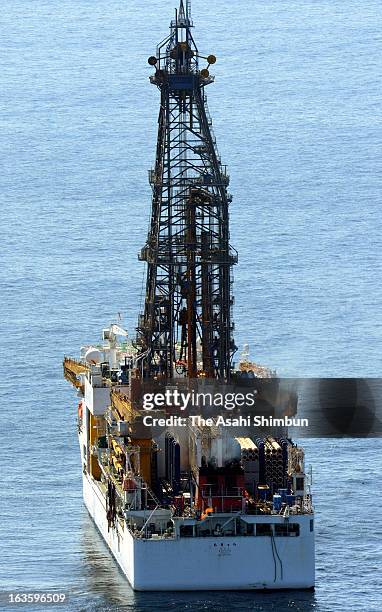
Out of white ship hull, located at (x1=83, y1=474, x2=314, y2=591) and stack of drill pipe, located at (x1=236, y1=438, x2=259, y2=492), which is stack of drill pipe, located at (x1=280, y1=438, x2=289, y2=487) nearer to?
stack of drill pipe, located at (x1=236, y1=438, x2=259, y2=492)

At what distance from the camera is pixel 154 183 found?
195 metres

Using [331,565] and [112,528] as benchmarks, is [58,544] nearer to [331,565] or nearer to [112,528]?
[112,528]

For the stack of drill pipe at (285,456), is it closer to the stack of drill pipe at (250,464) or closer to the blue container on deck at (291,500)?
the stack of drill pipe at (250,464)

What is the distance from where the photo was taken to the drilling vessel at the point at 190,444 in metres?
174

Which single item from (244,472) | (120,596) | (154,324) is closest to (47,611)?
(120,596)

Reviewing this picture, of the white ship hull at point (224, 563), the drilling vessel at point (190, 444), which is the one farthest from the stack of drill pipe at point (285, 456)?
the white ship hull at point (224, 563)

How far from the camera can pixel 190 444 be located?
614ft

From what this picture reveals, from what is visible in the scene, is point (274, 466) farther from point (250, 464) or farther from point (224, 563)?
point (224, 563)

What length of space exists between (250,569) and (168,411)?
16690 mm

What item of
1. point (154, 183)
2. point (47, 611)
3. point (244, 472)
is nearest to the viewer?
point (47, 611)

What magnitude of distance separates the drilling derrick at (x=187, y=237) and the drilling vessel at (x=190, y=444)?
0.32ft

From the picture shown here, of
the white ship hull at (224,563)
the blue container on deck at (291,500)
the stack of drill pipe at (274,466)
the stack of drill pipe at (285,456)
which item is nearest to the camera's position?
the white ship hull at (224,563)

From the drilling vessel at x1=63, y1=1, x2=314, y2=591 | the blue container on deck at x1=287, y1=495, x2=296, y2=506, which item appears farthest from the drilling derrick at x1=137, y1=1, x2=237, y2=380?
the blue container on deck at x1=287, y1=495, x2=296, y2=506

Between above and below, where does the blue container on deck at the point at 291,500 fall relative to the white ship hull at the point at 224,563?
above
